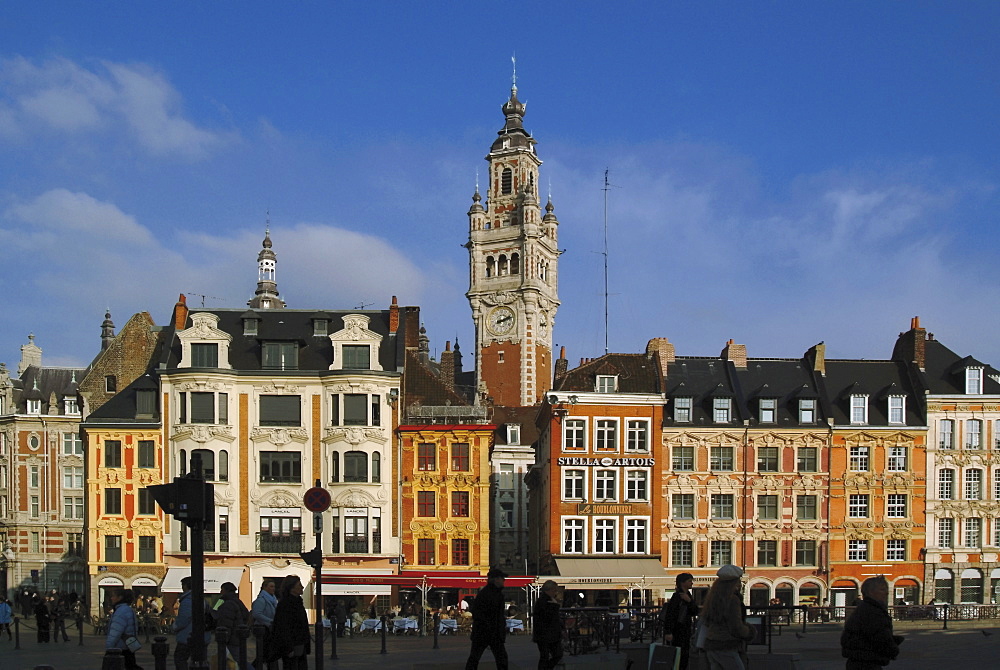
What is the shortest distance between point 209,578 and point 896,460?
99.2 feet

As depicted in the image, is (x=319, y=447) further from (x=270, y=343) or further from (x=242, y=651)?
(x=242, y=651)

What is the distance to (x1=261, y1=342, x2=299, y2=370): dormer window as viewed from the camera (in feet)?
172

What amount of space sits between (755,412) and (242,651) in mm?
39670

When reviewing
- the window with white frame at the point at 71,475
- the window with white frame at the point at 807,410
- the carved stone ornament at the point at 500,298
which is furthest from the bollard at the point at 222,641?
the carved stone ornament at the point at 500,298

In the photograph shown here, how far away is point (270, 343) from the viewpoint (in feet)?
172

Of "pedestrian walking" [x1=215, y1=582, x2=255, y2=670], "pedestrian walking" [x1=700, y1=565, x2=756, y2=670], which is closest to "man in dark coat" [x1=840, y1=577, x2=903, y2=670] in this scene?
"pedestrian walking" [x1=700, y1=565, x2=756, y2=670]

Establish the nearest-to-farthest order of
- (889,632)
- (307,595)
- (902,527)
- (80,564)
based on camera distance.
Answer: (889,632)
(307,595)
(902,527)
(80,564)

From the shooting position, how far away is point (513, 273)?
10538 cm

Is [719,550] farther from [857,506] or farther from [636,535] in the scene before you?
[857,506]

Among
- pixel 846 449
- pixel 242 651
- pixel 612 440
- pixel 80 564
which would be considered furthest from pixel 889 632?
pixel 80 564

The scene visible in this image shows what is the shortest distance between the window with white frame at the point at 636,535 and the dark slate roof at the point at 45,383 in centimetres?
3118

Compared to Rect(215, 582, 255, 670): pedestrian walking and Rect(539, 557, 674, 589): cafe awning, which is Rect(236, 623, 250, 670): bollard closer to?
Rect(215, 582, 255, 670): pedestrian walking

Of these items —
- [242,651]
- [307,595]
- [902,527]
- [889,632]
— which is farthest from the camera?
[902,527]

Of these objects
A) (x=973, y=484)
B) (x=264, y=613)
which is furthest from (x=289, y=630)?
(x=973, y=484)
